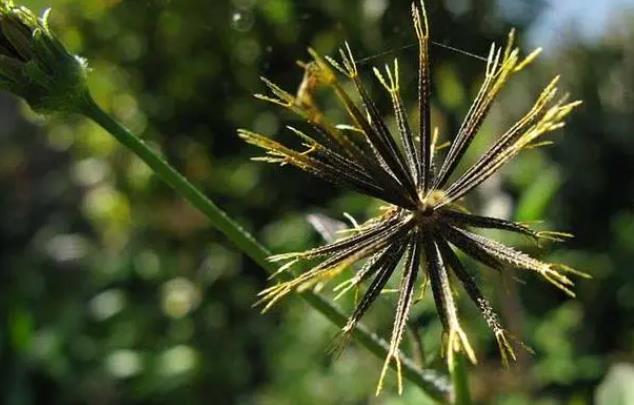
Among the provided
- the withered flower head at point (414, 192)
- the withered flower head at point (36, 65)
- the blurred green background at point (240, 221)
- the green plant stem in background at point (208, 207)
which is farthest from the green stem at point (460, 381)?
the blurred green background at point (240, 221)

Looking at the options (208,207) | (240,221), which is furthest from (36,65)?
(240,221)

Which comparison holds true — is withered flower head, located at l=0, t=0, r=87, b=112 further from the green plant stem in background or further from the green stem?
the green stem

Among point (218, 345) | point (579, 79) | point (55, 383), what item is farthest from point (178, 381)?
point (579, 79)

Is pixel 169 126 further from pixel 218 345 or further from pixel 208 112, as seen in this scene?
pixel 218 345

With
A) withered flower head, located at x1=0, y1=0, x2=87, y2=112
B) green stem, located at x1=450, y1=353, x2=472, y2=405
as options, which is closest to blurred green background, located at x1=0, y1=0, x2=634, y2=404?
green stem, located at x1=450, y1=353, x2=472, y2=405

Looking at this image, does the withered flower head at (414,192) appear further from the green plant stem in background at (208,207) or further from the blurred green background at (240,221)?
the blurred green background at (240,221)
